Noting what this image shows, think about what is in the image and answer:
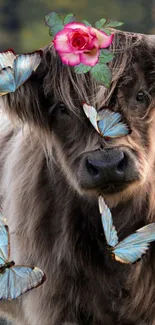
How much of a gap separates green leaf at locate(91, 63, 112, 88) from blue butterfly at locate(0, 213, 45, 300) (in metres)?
0.54

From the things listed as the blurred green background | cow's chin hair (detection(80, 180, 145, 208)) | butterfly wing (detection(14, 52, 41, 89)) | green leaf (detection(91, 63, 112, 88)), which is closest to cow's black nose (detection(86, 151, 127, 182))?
cow's chin hair (detection(80, 180, 145, 208))

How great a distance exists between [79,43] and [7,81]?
24 cm

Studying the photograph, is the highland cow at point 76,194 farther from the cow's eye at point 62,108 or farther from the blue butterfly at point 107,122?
the blue butterfly at point 107,122

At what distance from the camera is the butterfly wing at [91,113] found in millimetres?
2668

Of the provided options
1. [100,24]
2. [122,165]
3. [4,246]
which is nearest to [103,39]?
[100,24]

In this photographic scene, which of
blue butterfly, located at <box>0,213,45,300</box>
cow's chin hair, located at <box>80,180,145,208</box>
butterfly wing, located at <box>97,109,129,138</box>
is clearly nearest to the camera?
blue butterfly, located at <box>0,213,45,300</box>

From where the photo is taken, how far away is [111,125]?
2.69 m

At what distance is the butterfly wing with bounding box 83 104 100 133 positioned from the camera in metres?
2.67

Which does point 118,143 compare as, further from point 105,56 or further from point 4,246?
point 4,246

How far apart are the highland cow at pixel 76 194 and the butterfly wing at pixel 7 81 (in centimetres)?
Result: 28

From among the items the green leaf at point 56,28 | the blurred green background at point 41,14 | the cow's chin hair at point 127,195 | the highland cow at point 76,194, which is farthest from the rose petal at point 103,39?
the blurred green background at point 41,14

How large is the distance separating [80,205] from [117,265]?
0.25 meters

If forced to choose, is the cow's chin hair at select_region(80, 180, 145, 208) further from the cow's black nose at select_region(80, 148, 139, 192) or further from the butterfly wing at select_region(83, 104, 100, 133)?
the butterfly wing at select_region(83, 104, 100, 133)

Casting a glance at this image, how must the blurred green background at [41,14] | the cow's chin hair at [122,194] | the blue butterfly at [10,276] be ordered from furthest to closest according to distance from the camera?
1. the blurred green background at [41,14]
2. the cow's chin hair at [122,194]
3. the blue butterfly at [10,276]
